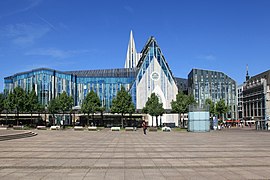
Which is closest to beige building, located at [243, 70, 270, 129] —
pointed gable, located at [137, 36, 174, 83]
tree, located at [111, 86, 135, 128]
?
pointed gable, located at [137, 36, 174, 83]

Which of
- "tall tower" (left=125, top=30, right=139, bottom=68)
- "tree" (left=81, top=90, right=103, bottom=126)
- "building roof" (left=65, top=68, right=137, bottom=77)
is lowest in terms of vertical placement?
"tree" (left=81, top=90, right=103, bottom=126)

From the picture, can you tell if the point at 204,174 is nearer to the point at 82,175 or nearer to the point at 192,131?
the point at 82,175

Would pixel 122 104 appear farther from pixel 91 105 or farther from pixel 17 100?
pixel 17 100

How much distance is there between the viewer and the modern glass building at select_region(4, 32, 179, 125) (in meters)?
112

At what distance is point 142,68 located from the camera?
113 m

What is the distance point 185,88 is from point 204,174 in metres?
183

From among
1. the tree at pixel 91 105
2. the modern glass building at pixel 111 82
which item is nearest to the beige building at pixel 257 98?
the modern glass building at pixel 111 82

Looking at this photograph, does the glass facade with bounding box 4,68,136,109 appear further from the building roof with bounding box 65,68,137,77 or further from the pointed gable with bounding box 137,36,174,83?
the pointed gable with bounding box 137,36,174,83

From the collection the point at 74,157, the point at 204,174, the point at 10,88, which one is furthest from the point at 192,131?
the point at 10,88

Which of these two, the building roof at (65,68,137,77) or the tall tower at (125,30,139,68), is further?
the tall tower at (125,30,139,68)

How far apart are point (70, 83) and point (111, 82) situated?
15.4 metres

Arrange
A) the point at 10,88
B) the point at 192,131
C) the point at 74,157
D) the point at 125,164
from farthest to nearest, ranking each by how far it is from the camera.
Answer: the point at 10,88
the point at 192,131
the point at 74,157
the point at 125,164

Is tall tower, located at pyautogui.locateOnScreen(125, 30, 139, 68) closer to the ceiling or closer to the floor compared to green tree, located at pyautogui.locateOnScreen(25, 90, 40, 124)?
closer to the ceiling

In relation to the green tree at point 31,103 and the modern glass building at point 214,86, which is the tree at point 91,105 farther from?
the modern glass building at point 214,86
